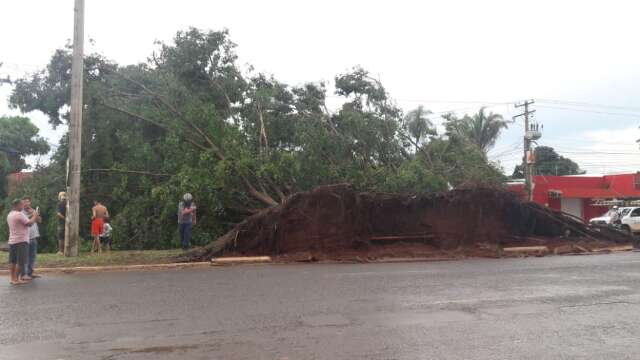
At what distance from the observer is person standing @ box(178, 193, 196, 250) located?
1573cm

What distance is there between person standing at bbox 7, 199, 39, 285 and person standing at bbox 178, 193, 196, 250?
5.48 metres

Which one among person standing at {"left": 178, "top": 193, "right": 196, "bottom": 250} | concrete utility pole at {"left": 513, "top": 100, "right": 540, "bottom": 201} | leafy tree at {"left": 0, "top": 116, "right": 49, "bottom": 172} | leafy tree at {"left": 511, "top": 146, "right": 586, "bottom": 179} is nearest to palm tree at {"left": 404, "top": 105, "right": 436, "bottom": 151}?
concrete utility pole at {"left": 513, "top": 100, "right": 540, "bottom": 201}

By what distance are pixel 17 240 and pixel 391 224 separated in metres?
9.73

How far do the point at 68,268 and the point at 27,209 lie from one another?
5.92 feet

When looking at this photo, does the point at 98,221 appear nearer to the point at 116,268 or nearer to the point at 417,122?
the point at 116,268

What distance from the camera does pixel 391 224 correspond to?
1611cm

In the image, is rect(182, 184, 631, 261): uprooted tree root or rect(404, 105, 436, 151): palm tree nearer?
rect(182, 184, 631, 261): uprooted tree root

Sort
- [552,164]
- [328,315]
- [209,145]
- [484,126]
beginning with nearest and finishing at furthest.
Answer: [328,315], [209,145], [484,126], [552,164]

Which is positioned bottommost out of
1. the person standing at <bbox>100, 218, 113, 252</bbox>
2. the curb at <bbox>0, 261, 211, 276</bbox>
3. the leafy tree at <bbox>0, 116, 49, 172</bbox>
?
the curb at <bbox>0, 261, 211, 276</bbox>

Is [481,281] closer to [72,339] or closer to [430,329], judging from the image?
[430,329]

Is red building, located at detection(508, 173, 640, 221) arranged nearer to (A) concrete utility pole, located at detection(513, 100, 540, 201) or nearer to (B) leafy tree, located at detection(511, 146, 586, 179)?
(A) concrete utility pole, located at detection(513, 100, 540, 201)

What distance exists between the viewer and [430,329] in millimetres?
6371

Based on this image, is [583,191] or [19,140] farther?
[19,140]

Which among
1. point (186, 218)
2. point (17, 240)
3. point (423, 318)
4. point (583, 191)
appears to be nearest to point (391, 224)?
point (186, 218)
